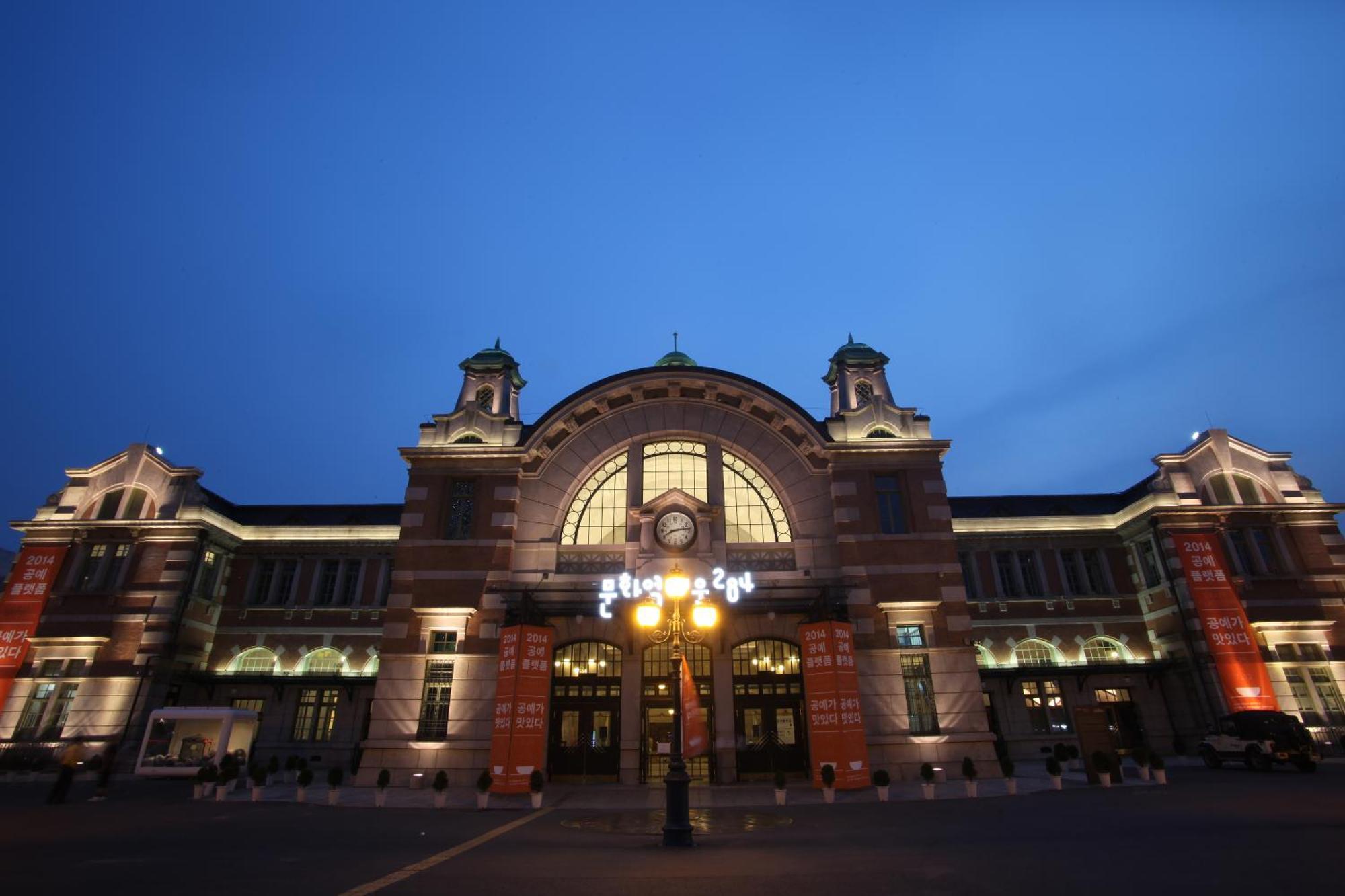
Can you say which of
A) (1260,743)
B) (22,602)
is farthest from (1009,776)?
(22,602)

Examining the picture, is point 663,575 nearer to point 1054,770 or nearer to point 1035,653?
point 1054,770

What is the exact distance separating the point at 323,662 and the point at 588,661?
15625 mm

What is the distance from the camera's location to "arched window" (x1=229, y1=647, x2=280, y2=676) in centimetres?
3145

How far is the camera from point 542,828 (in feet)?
46.9

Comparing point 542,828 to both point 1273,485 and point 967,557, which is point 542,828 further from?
point 1273,485

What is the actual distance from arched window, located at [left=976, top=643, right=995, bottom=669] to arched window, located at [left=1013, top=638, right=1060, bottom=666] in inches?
45.3

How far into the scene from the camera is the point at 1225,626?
2805cm

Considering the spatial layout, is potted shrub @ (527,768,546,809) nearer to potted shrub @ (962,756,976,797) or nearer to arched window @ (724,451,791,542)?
arched window @ (724,451,791,542)

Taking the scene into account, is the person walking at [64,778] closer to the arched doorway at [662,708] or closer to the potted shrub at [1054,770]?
the arched doorway at [662,708]

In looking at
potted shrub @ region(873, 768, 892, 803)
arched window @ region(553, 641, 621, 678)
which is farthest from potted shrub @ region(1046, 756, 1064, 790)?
arched window @ region(553, 641, 621, 678)

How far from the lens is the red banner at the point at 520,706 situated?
816 inches

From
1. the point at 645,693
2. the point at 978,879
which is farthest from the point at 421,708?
the point at 978,879

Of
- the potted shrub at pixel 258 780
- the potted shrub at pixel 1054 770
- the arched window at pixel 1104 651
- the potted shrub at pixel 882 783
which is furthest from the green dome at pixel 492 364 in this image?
the arched window at pixel 1104 651

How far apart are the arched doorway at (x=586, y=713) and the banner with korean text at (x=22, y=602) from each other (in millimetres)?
25385
